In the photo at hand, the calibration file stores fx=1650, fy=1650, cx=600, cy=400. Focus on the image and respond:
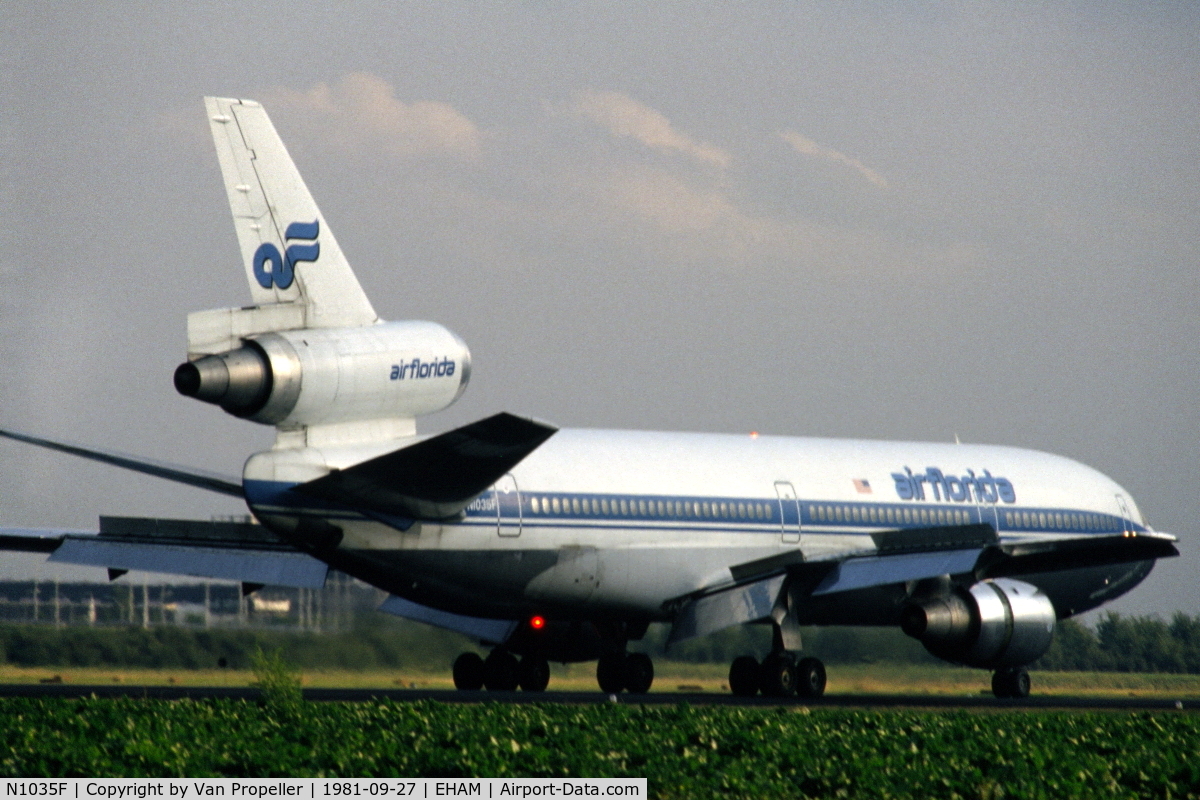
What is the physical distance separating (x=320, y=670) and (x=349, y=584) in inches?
64.1

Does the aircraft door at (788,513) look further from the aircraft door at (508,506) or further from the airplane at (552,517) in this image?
the aircraft door at (508,506)

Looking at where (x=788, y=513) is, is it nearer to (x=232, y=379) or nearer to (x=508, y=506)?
(x=508, y=506)

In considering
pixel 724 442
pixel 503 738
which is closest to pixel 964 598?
pixel 724 442

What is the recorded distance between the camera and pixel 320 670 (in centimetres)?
2823

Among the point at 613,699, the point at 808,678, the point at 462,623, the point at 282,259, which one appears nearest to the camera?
the point at 282,259

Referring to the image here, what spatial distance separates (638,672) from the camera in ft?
92.5

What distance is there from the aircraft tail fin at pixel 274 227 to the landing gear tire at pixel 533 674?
8900 millimetres

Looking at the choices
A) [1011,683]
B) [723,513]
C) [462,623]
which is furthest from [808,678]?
[462,623]

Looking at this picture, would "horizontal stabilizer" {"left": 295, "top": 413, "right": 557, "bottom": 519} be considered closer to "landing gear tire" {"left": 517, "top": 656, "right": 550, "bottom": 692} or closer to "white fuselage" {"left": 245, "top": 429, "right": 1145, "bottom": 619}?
"white fuselage" {"left": 245, "top": 429, "right": 1145, "bottom": 619}

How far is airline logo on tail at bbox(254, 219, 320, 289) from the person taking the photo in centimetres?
2062

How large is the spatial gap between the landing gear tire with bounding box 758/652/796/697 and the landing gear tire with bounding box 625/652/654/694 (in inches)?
111

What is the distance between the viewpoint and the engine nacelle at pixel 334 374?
19422 millimetres

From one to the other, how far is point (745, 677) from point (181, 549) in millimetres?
9157

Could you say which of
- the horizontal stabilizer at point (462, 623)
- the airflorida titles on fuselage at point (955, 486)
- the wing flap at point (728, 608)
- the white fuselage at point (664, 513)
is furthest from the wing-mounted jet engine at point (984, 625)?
the horizontal stabilizer at point (462, 623)
